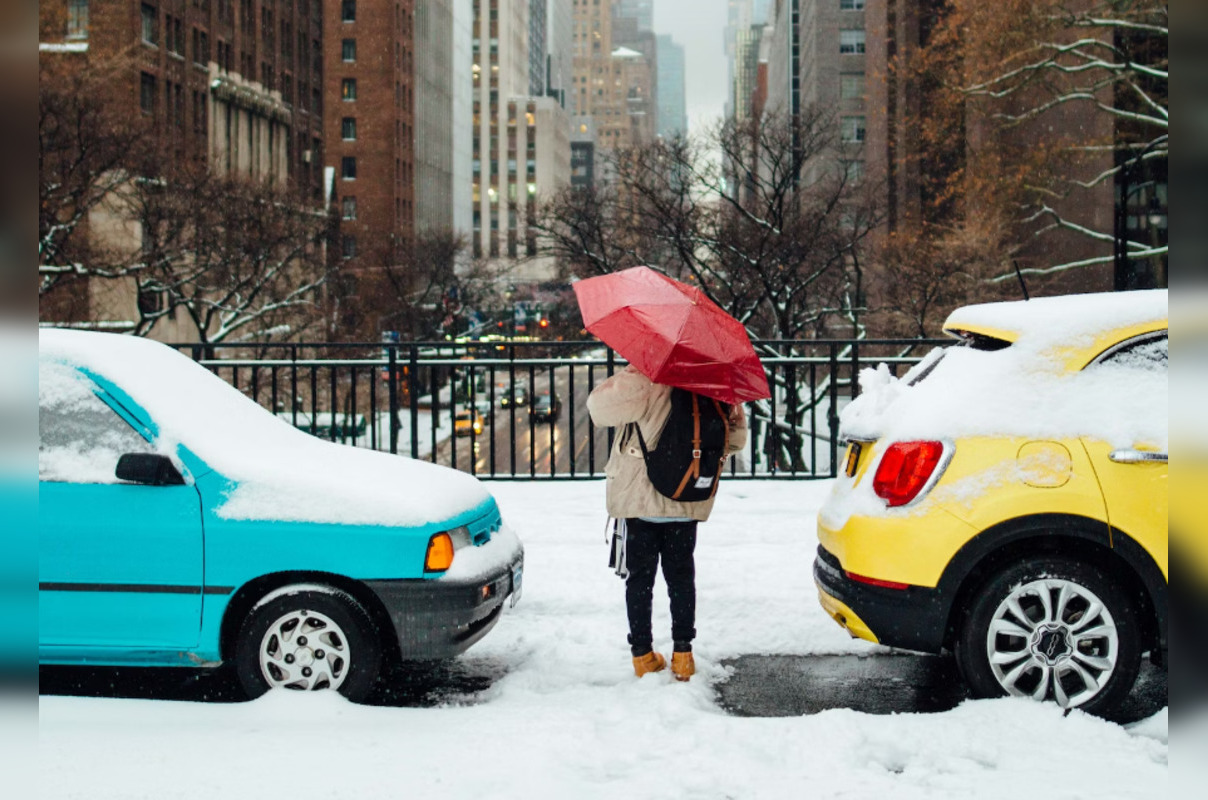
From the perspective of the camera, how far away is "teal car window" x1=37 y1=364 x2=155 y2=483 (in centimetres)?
520

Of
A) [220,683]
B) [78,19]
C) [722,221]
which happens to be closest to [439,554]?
[220,683]

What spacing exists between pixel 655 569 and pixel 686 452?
0.60 metres

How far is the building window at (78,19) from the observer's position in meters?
51.6

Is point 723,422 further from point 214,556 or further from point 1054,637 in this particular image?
point 214,556

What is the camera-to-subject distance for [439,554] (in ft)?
17.5

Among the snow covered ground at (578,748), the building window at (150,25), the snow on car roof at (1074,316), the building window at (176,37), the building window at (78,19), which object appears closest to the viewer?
the snow covered ground at (578,748)

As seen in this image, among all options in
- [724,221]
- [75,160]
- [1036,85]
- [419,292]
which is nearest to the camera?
[1036,85]

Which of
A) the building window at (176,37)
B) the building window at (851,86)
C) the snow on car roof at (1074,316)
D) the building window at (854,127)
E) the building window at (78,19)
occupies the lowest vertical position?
the snow on car roof at (1074,316)

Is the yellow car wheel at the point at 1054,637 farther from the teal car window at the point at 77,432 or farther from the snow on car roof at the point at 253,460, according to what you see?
the teal car window at the point at 77,432

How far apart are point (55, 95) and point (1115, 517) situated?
30.2 metres

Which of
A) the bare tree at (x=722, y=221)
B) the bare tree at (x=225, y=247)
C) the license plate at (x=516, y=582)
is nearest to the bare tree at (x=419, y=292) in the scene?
the bare tree at (x=225, y=247)

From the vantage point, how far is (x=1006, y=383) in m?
5.10

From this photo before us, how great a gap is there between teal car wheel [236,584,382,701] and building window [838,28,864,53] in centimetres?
10158

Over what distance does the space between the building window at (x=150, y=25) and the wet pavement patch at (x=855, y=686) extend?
63.5 meters
